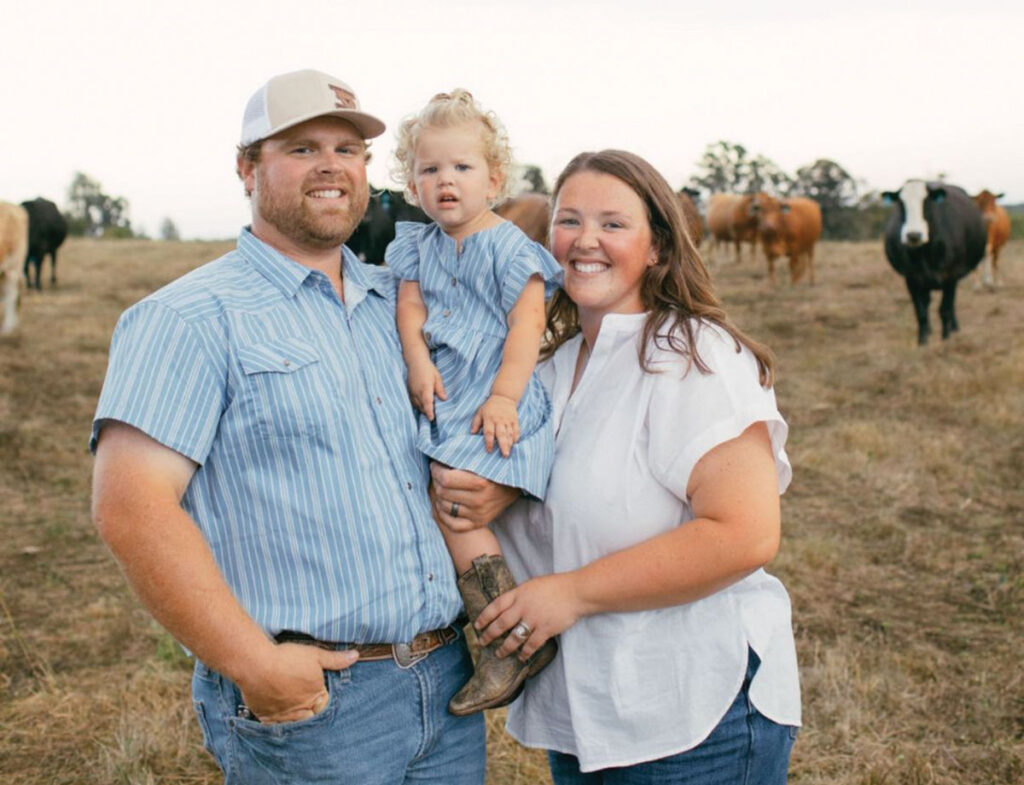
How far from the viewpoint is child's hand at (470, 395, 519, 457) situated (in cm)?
213

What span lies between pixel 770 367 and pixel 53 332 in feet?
41.3

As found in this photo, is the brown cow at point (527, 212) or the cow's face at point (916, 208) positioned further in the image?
the cow's face at point (916, 208)

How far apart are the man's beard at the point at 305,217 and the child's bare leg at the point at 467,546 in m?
0.66

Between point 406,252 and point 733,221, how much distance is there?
19.0 m

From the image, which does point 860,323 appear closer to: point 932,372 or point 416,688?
point 932,372

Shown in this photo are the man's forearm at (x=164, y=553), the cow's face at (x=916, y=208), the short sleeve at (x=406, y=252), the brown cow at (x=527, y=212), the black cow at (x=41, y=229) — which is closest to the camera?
the man's forearm at (x=164, y=553)

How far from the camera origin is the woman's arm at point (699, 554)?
1.91m

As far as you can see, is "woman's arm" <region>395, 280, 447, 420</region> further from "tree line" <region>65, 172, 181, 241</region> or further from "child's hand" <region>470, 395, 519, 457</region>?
"tree line" <region>65, 172, 181, 241</region>

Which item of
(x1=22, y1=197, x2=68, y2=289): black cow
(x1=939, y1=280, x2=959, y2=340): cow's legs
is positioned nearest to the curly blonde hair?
(x1=939, y1=280, x2=959, y2=340): cow's legs

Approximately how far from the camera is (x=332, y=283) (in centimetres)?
213

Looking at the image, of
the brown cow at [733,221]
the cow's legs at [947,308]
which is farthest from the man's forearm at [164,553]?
the brown cow at [733,221]

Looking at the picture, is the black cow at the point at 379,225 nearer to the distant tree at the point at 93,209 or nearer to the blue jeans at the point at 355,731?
the blue jeans at the point at 355,731

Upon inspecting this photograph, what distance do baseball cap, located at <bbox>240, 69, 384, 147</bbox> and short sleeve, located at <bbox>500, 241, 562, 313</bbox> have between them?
1.62ft

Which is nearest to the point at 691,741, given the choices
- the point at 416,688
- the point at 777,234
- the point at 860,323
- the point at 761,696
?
the point at 761,696
